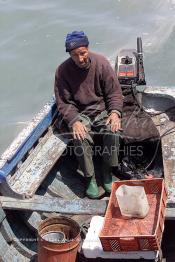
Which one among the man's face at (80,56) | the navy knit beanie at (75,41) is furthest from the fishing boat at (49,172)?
the navy knit beanie at (75,41)

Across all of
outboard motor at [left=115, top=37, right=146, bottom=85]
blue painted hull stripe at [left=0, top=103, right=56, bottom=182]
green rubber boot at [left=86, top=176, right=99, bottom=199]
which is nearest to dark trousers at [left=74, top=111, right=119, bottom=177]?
green rubber boot at [left=86, top=176, right=99, bottom=199]

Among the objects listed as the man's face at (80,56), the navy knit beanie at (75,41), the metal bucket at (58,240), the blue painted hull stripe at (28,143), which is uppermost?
the navy knit beanie at (75,41)

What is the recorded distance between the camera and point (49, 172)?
4.95m

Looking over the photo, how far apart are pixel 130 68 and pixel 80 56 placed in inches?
50.0

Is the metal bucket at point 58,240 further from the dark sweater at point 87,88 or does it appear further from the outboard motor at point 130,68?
the outboard motor at point 130,68

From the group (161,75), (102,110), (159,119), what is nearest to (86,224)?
(102,110)

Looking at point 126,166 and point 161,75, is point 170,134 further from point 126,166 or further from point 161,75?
point 161,75

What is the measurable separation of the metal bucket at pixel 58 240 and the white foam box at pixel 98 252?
84 mm

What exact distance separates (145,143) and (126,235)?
1874mm

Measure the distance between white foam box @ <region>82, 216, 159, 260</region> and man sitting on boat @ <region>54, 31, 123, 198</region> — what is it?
3.71 ft

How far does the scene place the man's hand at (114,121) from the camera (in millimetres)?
4801

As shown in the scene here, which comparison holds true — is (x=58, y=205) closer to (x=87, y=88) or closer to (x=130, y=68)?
(x=87, y=88)

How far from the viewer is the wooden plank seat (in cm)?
439

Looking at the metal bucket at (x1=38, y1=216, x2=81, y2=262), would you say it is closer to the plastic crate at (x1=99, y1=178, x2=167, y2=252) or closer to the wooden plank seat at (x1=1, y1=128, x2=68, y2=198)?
the plastic crate at (x1=99, y1=178, x2=167, y2=252)
